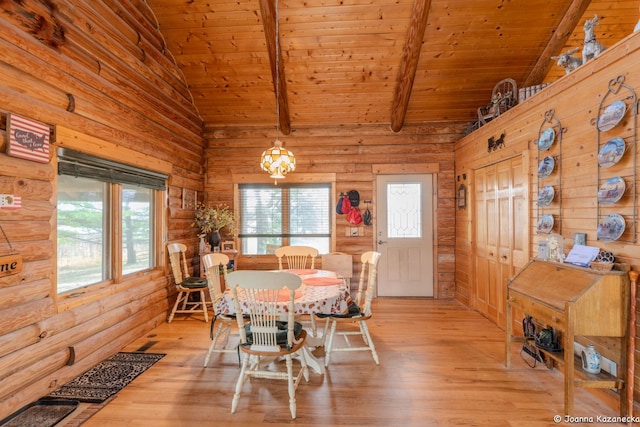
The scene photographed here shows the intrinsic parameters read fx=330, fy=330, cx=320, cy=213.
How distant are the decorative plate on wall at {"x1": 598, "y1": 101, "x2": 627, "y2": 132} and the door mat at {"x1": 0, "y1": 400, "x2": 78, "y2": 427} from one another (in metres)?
4.28

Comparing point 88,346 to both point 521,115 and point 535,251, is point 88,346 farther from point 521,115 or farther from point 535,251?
point 521,115

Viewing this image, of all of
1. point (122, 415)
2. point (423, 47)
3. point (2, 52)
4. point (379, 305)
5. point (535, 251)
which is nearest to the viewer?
point (2, 52)

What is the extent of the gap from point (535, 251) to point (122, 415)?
12.7 feet

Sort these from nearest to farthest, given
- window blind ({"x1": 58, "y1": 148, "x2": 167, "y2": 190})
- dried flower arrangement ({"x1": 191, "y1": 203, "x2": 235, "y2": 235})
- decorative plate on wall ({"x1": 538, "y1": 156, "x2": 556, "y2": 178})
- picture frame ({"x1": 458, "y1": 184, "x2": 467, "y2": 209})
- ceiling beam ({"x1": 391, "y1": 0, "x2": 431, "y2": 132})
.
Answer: window blind ({"x1": 58, "y1": 148, "x2": 167, "y2": 190}) < decorative plate on wall ({"x1": 538, "y1": 156, "x2": 556, "y2": 178}) < ceiling beam ({"x1": 391, "y1": 0, "x2": 431, "y2": 132}) < picture frame ({"x1": 458, "y1": 184, "x2": 467, "y2": 209}) < dried flower arrangement ({"x1": 191, "y1": 203, "x2": 235, "y2": 235})

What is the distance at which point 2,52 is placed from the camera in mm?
2121

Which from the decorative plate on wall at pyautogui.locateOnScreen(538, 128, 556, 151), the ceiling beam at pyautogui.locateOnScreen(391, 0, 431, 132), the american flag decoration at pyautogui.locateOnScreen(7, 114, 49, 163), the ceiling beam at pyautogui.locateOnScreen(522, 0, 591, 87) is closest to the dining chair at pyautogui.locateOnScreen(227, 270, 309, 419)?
the american flag decoration at pyautogui.locateOnScreen(7, 114, 49, 163)

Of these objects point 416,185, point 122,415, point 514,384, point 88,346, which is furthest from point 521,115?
point 88,346

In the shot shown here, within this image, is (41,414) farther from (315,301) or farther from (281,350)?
(315,301)

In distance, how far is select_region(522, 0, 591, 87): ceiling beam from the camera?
3.62m

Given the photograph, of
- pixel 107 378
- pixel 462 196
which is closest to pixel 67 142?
pixel 107 378

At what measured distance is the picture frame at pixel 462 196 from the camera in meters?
5.05

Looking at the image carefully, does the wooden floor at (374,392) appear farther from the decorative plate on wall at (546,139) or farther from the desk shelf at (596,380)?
the decorative plate on wall at (546,139)

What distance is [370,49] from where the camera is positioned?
13.8 ft

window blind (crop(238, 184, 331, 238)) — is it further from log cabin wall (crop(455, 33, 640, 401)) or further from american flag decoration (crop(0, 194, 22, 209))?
american flag decoration (crop(0, 194, 22, 209))
